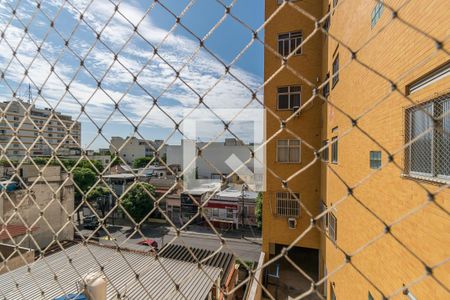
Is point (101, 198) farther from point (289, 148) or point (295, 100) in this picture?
point (295, 100)

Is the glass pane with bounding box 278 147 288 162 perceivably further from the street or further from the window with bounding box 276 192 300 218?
the street

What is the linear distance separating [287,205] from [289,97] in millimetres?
2155

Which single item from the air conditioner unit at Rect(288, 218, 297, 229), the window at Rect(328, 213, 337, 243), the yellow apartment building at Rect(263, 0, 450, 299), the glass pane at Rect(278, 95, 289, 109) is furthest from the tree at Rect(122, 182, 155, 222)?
the yellow apartment building at Rect(263, 0, 450, 299)

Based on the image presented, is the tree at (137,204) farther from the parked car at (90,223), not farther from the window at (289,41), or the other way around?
the window at (289,41)

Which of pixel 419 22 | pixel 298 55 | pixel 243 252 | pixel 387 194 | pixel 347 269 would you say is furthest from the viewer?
pixel 243 252

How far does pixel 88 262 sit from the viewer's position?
302 centimetres

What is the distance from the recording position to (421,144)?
1164 millimetres

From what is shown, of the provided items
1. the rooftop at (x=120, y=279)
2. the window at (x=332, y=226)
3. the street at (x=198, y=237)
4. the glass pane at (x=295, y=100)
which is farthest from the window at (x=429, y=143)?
the street at (x=198, y=237)

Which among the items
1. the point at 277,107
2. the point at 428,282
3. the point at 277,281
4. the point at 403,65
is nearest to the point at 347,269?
the point at 428,282

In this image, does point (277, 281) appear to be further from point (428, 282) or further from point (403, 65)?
point (403, 65)

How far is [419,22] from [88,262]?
397cm

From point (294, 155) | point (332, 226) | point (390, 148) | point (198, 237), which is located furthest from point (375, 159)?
point (198, 237)

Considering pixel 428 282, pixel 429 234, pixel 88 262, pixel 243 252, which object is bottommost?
pixel 243 252

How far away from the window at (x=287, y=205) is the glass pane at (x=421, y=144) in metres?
3.35
